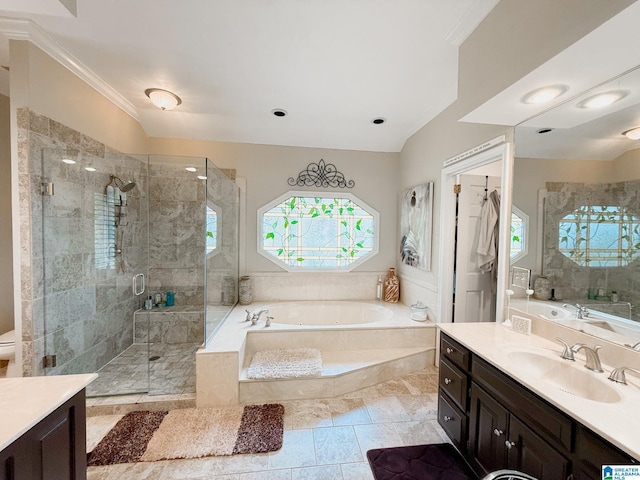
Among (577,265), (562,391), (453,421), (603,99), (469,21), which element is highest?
(469,21)

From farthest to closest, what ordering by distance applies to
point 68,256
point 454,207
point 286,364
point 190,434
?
1. point 454,207
2. point 286,364
3. point 68,256
4. point 190,434

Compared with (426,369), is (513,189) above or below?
above

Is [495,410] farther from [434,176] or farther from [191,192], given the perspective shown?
[191,192]

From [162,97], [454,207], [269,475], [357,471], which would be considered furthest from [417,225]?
[162,97]

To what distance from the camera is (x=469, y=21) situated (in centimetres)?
163

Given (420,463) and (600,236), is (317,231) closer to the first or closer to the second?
(420,463)

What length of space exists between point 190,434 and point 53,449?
3.73 feet

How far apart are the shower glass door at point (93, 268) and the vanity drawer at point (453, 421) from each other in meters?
2.49

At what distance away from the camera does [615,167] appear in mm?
1376

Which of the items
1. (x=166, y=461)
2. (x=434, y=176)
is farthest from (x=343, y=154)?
(x=166, y=461)

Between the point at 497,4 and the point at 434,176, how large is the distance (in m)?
1.69

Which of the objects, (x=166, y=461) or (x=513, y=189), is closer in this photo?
(x=166, y=461)

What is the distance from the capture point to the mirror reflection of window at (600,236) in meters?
1.30

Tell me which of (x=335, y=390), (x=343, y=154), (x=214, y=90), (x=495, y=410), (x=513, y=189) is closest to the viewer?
(x=495, y=410)
